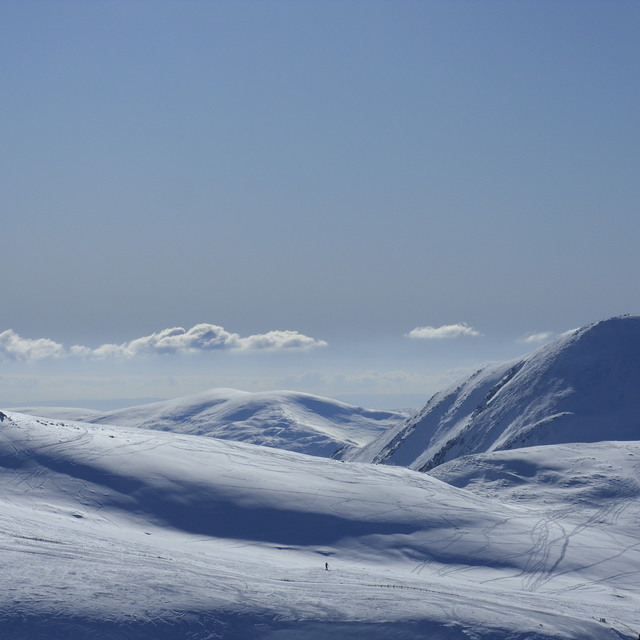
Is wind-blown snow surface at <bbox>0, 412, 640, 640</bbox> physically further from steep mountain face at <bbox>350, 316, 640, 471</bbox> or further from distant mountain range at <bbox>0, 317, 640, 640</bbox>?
steep mountain face at <bbox>350, 316, 640, 471</bbox>

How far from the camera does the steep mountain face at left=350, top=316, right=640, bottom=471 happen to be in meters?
123

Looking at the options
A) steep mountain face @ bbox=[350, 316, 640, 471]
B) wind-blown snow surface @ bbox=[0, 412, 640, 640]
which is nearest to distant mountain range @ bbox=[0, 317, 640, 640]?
wind-blown snow surface @ bbox=[0, 412, 640, 640]

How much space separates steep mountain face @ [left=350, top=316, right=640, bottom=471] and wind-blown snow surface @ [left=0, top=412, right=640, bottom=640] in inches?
998

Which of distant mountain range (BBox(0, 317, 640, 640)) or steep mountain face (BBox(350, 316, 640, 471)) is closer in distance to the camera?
distant mountain range (BBox(0, 317, 640, 640))

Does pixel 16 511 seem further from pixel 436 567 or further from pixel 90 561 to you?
pixel 436 567

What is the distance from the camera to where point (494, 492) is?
87188 millimetres

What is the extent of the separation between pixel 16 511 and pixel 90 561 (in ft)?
52.8

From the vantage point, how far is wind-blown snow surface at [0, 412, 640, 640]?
126ft

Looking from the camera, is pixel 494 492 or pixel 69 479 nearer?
pixel 69 479

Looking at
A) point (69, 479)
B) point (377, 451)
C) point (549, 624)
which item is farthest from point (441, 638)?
point (377, 451)

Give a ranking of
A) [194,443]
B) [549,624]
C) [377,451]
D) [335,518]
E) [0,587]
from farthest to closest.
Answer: [377,451] → [194,443] → [335,518] → [549,624] → [0,587]

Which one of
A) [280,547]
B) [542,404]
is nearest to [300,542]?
[280,547]

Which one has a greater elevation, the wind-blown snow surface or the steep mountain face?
the steep mountain face

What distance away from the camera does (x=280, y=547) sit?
198 feet
